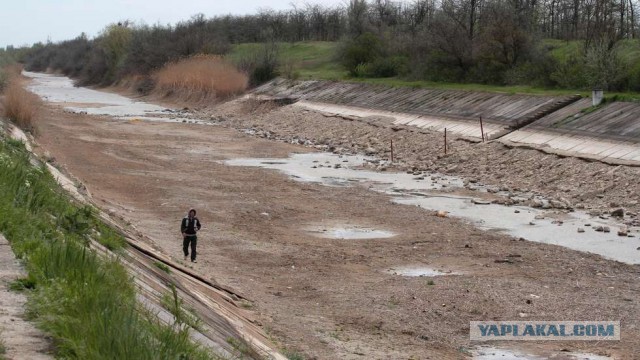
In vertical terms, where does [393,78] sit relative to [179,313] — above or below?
below

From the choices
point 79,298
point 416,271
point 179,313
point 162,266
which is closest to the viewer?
point 79,298

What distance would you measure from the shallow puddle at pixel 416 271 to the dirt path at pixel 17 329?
10307 mm

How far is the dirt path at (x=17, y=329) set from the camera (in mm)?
6254

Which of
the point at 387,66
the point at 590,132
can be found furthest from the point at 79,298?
the point at 387,66

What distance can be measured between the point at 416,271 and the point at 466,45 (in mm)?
39753

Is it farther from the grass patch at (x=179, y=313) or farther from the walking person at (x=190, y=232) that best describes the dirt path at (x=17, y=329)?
the walking person at (x=190, y=232)

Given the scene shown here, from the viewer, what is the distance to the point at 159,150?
4294 cm

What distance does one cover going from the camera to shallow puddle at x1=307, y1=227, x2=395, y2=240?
22.0 meters

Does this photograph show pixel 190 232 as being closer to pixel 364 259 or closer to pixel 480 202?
pixel 364 259

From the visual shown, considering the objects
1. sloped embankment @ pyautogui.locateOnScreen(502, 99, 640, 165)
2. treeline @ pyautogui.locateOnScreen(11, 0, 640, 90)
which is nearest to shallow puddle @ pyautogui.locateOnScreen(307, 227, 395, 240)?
sloped embankment @ pyautogui.locateOnScreen(502, 99, 640, 165)

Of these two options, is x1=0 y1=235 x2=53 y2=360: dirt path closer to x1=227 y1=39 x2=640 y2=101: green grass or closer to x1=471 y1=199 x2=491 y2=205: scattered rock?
x1=471 y1=199 x2=491 y2=205: scattered rock

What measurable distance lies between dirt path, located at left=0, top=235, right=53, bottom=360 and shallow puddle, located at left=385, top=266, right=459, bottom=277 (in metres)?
10.3

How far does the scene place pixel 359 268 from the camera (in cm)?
1827

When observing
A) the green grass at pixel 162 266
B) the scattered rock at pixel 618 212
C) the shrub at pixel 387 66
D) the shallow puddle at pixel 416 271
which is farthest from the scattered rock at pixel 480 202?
the shrub at pixel 387 66
